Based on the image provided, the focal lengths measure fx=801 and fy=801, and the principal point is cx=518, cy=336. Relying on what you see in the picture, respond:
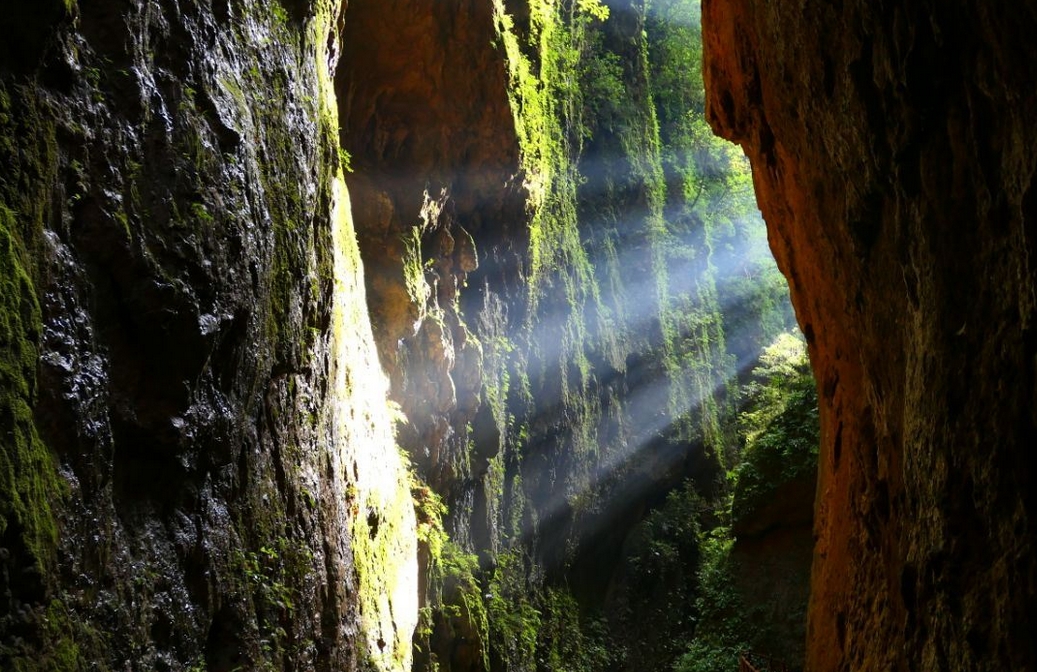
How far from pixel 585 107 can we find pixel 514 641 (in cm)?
1244

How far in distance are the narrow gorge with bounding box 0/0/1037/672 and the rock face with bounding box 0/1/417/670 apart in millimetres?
22

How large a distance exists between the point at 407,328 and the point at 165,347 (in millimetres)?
7338

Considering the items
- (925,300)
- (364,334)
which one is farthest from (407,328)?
(925,300)

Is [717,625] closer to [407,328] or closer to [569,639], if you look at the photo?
[569,639]

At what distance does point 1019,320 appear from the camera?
3418 mm

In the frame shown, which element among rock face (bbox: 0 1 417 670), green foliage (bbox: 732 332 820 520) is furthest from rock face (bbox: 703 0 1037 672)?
green foliage (bbox: 732 332 820 520)

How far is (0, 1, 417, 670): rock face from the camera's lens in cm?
324

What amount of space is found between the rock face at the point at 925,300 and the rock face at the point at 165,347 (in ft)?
12.9

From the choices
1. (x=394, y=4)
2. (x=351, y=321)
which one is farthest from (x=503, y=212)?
(x=351, y=321)

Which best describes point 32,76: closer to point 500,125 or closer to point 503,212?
point 500,125

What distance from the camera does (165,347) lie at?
4.14 metres

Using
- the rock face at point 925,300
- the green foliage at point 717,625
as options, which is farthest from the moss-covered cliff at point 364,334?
the rock face at point 925,300

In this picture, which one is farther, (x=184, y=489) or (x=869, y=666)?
(x=869, y=666)

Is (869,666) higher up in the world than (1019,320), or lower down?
lower down
